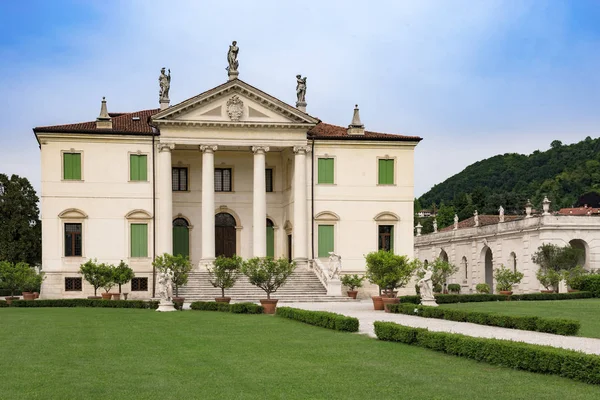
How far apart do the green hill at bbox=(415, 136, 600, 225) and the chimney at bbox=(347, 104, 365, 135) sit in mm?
44622

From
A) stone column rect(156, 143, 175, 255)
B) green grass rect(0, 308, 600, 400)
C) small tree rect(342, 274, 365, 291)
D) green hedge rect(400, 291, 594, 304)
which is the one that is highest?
stone column rect(156, 143, 175, 255)

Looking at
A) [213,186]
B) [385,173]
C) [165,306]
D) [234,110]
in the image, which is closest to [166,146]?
[213,186]

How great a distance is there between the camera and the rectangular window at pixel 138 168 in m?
48.1

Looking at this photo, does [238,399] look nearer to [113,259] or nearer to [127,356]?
[127,356]

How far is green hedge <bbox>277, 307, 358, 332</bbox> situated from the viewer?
935 inches

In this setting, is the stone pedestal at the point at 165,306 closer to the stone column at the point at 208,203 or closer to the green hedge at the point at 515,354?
the stone column at the point at 208,203

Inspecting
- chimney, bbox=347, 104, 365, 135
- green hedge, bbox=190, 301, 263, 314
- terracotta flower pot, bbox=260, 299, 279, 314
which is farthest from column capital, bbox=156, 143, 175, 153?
terracotta flower pot, bbox=260, 299, 279, 314

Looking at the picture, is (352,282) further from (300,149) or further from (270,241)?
(300,149)

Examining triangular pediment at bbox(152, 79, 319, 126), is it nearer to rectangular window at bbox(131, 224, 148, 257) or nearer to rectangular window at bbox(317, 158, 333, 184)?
rectangular window at bbox(317, 158, 333, 184)

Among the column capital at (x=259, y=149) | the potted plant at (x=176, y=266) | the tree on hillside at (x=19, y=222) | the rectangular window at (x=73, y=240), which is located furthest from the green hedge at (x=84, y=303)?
the tree on hillside at (x=19, y=222)

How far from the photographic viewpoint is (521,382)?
14.2m

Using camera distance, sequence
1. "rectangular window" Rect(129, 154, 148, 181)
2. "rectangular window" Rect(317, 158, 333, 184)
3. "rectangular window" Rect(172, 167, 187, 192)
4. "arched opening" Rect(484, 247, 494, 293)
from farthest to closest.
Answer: "arched opening" Rect(484, 247, 494, 293) < "rectangular window" Rect(172, 167, 187, 192) < "rectangular window" Rect(317, 158, 333, 184) < "rectangular window" Rect(129, 154, 148, 181)

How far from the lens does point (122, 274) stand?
144 ft

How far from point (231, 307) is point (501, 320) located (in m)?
12.7
